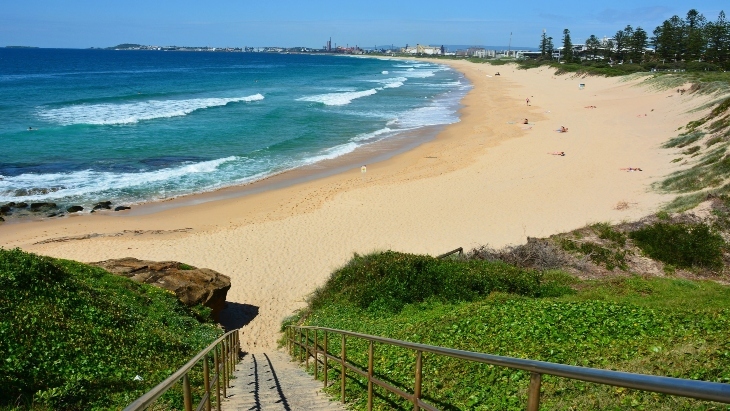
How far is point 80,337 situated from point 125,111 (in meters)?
48.0

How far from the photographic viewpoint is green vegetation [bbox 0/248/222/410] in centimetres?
558

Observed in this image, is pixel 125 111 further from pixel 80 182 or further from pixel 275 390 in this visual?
pixel 275 390

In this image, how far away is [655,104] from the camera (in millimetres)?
47062

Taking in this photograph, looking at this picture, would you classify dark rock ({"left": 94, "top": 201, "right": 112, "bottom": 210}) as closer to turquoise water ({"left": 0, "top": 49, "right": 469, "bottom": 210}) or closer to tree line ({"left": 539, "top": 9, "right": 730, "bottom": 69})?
turquoise water ({"left": 0, "top": 49, "right": 469, "bottom": 210})

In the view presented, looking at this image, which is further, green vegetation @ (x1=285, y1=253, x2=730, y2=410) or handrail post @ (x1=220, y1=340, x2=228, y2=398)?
handrail post @ (x1=220, y1=340, x2=228, y2=398)

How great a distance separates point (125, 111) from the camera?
5031 centimetres

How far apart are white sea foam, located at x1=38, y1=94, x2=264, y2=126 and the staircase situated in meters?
39.8

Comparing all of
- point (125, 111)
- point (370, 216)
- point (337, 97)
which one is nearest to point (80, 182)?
point (370, 216)

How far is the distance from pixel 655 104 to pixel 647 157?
22.3 m

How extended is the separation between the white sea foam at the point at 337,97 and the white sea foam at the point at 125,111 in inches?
310

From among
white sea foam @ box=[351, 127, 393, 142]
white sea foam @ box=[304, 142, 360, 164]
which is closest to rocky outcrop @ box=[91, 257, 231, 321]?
white sea foam @ box=[304, 142, 360, 164]

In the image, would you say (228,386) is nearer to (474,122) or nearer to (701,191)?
(701,191)

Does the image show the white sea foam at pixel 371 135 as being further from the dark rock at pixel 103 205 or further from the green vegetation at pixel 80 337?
the green vegetation at pixel 80 337

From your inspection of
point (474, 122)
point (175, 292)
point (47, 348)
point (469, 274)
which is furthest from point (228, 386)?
point (474, 122)
